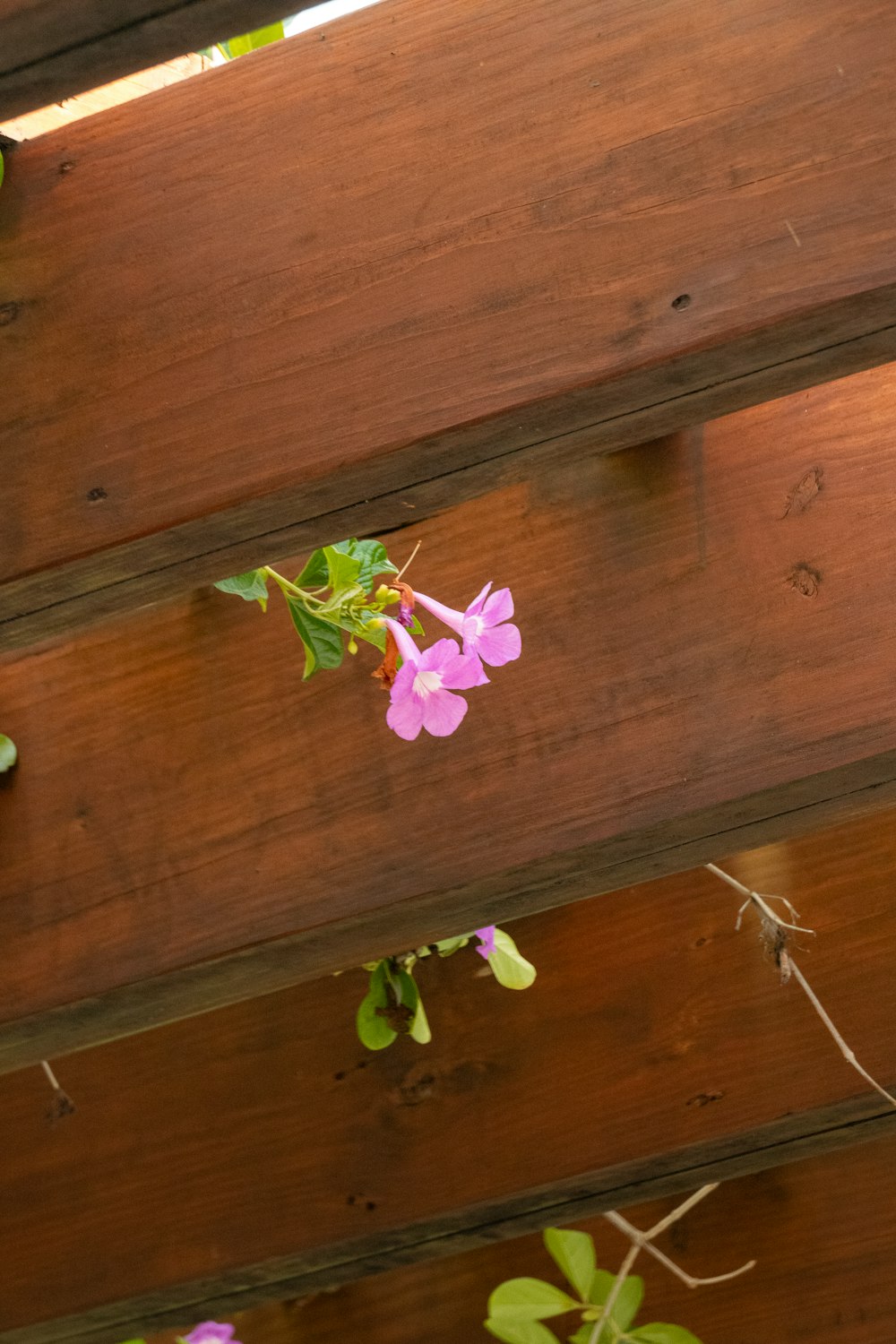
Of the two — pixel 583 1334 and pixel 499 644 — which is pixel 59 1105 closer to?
pixel 583 1334

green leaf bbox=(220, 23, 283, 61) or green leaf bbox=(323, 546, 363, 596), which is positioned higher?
green leaf bbox=(220, 23, 283, 61)

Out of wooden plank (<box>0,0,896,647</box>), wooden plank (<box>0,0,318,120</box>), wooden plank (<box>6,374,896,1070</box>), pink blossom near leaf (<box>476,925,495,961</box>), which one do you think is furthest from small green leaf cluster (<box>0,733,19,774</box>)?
wooden plank (<box>0,0,318,120</box>)

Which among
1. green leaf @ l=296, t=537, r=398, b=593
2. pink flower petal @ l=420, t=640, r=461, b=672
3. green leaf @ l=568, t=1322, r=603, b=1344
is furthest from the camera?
green leaf @ l=568, t=1322, r=603, b=1344

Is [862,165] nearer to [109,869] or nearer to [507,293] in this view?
[507,293]

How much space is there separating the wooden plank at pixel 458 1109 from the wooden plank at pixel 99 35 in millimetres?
858

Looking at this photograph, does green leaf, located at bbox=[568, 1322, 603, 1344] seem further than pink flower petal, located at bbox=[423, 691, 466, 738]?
Yes

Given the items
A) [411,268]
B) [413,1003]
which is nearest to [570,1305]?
[413,1003]

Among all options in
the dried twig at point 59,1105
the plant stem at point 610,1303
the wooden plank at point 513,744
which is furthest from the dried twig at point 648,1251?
the dried twig at point 59,1105

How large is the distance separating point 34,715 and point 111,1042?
0.43 meters

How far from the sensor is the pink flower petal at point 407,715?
0.98 meters

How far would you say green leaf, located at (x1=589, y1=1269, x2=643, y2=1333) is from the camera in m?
1.28

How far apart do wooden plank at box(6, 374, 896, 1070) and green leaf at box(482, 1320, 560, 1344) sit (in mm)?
422

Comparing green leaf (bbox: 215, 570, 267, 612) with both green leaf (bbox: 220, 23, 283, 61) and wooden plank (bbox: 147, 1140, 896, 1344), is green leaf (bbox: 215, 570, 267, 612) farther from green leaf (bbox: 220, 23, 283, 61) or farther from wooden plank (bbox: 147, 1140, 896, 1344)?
wooden plank (bbox: 147, 1140, 896, 1344)

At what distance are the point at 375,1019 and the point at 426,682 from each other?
450 mm
